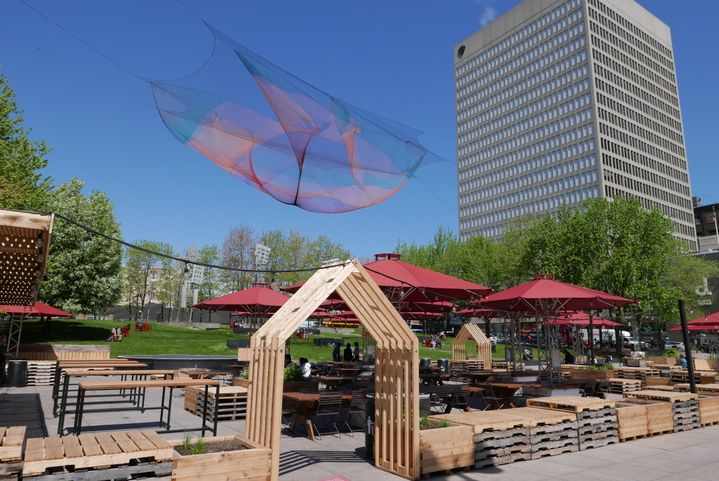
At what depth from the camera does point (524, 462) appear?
818cm

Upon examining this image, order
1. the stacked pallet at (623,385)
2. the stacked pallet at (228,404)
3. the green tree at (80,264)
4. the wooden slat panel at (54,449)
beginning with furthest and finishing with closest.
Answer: the green tree at (80,264), the stacked pallet at (623,385), the stacked pallet at (228,404), the wooden slat panel at (54,449)

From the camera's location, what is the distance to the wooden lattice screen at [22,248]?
530cm

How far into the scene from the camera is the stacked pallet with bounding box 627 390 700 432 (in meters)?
11.0

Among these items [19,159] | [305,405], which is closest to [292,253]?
[19,159]

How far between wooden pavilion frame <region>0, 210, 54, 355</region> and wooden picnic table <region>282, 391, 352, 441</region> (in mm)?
4995

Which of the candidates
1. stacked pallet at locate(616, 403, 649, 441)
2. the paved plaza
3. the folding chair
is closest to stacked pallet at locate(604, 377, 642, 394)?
the paved plaza

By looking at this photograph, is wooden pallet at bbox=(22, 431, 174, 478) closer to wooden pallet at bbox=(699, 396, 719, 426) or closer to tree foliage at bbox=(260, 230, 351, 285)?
wooden pallet at bbox=(699, 396, 719, 426)

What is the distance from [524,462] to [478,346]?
773 inches

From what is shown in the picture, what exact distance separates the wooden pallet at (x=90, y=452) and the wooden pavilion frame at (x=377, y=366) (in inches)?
53.5

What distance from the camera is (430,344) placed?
47.0 m

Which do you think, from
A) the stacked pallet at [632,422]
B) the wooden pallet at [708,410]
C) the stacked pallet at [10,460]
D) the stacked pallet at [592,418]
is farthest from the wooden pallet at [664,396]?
the stacked pallet at [10,460]

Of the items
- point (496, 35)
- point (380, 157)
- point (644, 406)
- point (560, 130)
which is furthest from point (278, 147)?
point (496, 35)

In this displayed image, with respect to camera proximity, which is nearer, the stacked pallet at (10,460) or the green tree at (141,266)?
the stacked pallet at (10,460)

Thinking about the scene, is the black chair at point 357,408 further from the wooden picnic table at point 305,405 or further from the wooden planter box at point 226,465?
the wooden planter box at point 226,465
